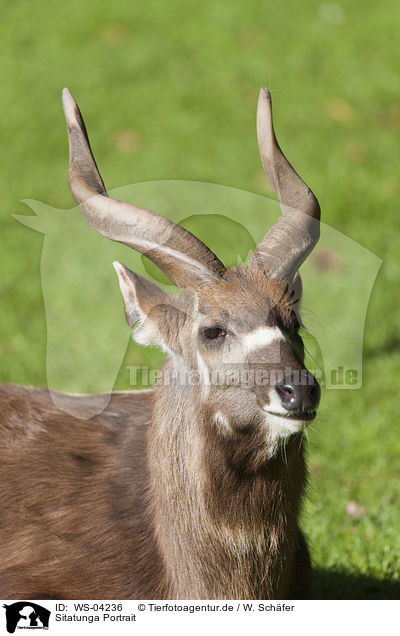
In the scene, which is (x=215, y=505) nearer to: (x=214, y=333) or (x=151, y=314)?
(x=214, y=333)

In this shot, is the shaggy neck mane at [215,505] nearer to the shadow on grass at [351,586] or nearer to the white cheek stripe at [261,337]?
the white cheek stripe at [261,337]

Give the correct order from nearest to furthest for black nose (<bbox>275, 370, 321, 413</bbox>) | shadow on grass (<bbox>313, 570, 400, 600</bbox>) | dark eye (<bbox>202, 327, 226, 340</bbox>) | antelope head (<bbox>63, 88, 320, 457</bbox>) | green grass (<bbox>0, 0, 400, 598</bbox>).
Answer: black nose (<bbox>275, 370, 321, 413</bbox>), antelope head (<bbox>63, 88, 320, 457</bbox>), dark eye (<bbox>202, 327, 226, 340</bbox>), shadow on grass (<bbox>313, 570, 400, 600</bbox>), green grass (<bbox>0, 0, 400, 598</bbox>)

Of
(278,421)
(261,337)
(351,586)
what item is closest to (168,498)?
(278,421)

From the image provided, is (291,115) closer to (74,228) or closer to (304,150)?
(304,150)

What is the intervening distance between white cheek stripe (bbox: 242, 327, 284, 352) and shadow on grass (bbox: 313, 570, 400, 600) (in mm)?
2005

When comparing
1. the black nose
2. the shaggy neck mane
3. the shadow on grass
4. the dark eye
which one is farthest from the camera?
the shadow on grass

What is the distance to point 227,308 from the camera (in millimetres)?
3564

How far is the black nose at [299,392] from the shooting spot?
3240 millimetres

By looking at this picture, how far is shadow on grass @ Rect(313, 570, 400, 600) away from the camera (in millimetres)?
4867

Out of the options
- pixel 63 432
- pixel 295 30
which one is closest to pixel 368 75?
pixel 295 30

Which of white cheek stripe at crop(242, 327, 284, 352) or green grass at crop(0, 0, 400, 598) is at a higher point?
green grass at crop(0, 0, 400, 598)

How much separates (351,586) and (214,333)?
2248mm
